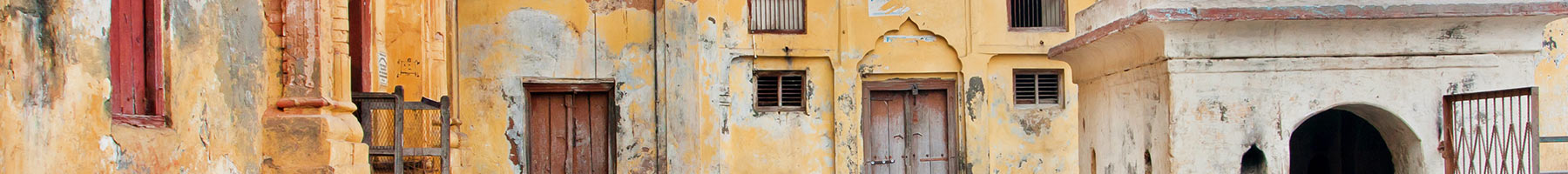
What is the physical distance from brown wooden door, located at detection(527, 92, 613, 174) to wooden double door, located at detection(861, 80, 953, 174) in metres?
2.54

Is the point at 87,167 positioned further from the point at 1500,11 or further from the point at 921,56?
the point at 921,56

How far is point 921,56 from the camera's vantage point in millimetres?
13570

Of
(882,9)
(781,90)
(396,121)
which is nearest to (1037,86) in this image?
(882,9)

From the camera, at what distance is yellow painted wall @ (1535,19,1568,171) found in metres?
8.91

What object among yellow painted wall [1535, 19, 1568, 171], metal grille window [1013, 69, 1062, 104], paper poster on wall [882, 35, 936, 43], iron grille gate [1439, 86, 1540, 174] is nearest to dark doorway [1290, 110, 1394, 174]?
iron grille gate [1439, 86, 1540, 174]

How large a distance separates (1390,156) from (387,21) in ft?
18.3

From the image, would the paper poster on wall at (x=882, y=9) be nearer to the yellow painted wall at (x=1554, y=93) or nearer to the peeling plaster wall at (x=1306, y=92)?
the yellow painted wall at (x=1554, y=93)

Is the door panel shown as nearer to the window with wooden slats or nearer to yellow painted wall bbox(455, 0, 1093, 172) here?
yellow painted wall bbox(455, 0, 1093, 172)

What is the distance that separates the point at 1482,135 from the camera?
252 inches

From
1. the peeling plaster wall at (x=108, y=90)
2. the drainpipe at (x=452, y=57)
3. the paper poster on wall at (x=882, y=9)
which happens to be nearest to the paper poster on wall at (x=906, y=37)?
the paper poster on wall at (x=882, y=9)

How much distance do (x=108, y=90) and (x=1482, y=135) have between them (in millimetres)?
5362

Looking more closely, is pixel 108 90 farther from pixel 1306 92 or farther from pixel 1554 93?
pixel 1554 93

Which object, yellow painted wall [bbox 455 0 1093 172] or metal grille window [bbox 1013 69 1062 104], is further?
metal grille window [bbox 1013 69 1062 104]

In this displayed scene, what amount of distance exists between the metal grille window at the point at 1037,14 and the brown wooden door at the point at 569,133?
3.88m
